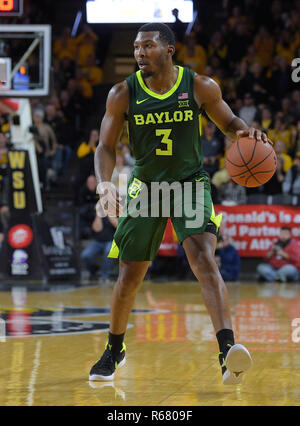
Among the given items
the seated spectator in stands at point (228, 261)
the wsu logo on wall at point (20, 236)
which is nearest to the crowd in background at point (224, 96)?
the seated spectator in stands at point (228, 261)

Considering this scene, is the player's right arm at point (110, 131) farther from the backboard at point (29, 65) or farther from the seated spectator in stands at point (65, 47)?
the seated spectator in stands at point (65, 47)

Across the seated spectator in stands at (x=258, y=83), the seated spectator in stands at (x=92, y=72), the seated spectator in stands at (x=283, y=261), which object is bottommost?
the seated spectator in stands at (x=283, y=261)

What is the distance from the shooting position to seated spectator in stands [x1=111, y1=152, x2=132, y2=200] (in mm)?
13751

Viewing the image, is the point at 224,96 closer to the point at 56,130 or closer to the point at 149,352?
the point at 56,130

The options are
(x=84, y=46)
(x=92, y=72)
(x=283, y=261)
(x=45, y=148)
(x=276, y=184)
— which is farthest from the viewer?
(x=84, y=46)

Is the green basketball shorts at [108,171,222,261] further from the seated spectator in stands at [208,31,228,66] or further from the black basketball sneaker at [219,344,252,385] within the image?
the seated spectator in stands at [208,31,228,66]

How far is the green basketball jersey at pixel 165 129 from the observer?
4.83 meters

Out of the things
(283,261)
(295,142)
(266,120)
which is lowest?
(283,261)

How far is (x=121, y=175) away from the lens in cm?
1366

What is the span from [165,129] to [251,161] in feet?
1.85

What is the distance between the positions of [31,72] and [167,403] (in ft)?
30.9

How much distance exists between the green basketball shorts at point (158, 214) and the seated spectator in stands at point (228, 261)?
871 cm

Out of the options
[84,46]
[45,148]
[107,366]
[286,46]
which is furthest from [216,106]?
[84,46]

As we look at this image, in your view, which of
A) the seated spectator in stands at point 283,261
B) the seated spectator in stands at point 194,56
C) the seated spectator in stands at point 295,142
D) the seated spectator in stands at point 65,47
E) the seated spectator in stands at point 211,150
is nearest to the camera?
the seated spectator in stands at point 283,261
